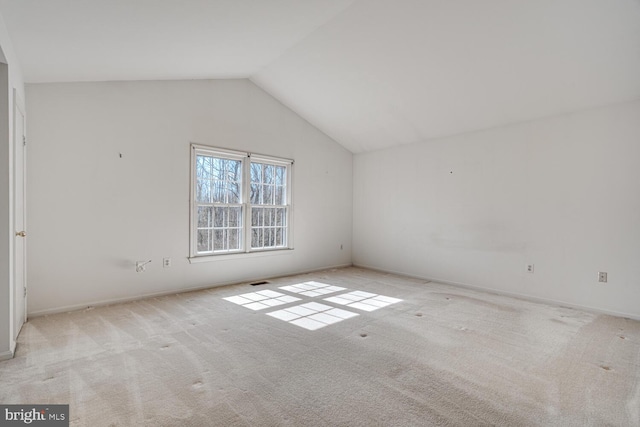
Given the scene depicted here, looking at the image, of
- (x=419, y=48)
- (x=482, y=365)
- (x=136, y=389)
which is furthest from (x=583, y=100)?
(x=136, y=389)

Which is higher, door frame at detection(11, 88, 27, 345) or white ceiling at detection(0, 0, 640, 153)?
Answer: white ceiling at detection(0, 0, 640, 153)

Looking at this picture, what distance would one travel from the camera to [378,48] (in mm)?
3709

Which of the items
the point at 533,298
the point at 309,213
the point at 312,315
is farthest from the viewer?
the point at 309,213

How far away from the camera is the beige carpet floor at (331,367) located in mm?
1787

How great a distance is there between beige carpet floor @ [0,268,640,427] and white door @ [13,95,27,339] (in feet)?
0.70

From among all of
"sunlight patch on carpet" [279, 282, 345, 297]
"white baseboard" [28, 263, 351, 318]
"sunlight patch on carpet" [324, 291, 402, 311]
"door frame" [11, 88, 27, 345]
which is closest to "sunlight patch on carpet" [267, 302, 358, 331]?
"sunlight patch on carpet" [324, 291, 402, 311]

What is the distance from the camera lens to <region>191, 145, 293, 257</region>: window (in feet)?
15.0

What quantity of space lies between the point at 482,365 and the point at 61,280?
4.20 m

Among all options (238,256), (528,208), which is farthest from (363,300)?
(528,208)

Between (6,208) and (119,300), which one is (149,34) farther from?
(119,300)

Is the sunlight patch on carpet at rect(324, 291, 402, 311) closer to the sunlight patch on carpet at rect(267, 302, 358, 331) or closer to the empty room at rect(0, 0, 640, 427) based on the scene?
the empty room at rect(0, 0, 640, 427)

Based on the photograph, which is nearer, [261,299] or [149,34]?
[149,34]

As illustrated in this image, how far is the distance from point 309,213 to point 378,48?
3032 mm

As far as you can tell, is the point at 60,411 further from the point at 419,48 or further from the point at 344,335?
the point at 419,48
